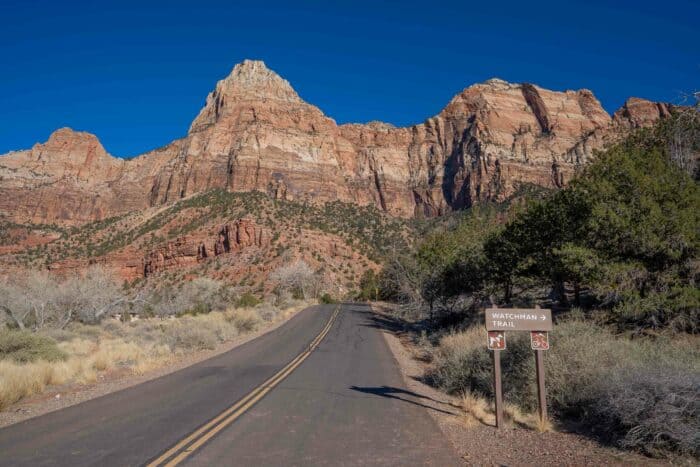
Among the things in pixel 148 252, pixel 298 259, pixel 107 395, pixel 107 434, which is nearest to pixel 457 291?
pixel 107 395

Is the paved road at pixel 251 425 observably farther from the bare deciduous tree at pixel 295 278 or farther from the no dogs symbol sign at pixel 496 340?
the bare deciduous tree at pixel 295 278

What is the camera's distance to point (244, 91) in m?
124

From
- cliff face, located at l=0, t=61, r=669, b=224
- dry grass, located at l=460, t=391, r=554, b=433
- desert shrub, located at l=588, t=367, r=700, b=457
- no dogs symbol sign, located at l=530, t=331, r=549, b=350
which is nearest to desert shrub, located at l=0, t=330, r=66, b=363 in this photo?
dry grass, located at l=460, t=391, r=554, b=433

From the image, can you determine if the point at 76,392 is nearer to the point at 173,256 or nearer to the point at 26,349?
the point at 26,349

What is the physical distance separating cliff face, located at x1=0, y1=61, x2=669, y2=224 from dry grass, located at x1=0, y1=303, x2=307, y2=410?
252 ft

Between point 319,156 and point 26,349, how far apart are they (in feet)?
351

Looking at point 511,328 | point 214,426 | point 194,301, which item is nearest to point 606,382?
point 511,328

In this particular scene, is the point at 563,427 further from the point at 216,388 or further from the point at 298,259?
the point at 298,259

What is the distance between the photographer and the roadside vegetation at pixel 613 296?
598 cm

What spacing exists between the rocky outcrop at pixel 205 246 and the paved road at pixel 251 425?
62560 mm

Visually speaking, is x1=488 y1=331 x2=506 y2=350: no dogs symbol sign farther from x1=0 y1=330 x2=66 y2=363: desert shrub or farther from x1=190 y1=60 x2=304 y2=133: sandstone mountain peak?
x1=190 y1=60 x2=304 y2=133: sandstone mountain peak

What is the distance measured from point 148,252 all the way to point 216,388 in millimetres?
76666

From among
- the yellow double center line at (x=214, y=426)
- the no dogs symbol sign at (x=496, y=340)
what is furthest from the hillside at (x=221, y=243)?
the no dogs symbol sign at (x=496, y=340)

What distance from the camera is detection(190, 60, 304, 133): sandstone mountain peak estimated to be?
123 metres
